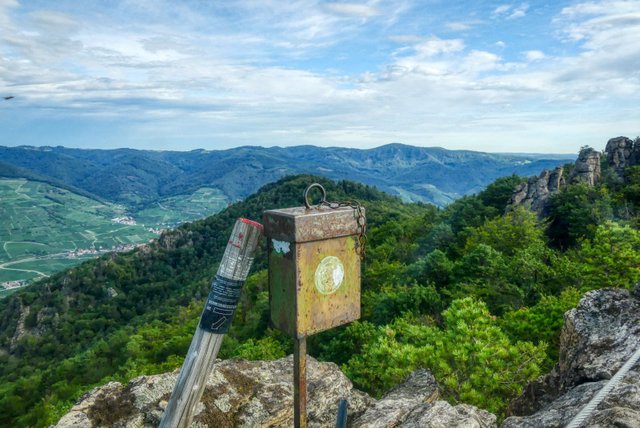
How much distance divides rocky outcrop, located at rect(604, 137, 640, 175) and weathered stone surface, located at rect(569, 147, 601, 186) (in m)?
4.22

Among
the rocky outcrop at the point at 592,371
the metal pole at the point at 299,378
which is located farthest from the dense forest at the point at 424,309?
the metal pole at the point at 299,378

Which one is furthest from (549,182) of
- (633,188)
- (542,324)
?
(542,324)

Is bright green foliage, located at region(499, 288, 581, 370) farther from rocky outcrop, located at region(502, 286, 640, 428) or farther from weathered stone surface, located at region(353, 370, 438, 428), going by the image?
rocky outcrop, located at region(502, 286, 640, 428)

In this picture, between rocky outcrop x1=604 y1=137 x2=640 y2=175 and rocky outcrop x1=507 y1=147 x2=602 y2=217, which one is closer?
rocky outcrop x1=507 y1=147 x2=602 y2=217

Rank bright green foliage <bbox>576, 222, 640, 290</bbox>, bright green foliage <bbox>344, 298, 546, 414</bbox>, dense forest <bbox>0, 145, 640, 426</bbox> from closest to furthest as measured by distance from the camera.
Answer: bright green foliage <bbox>344, 298, 546, 414</bbox>
dense forest <bbox>0, 145, 640, 426</bbox>
bright green foliage <bbox>576, 222, 640, 290</bbox>

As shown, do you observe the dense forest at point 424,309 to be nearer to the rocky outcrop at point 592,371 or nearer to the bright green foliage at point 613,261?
the bright green foliage at point 613,261

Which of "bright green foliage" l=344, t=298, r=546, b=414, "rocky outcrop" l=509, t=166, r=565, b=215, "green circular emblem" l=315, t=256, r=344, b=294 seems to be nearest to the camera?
"green circular emblem" l=315, t=256, r=344, b=294

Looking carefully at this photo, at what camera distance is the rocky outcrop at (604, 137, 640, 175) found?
170 ft

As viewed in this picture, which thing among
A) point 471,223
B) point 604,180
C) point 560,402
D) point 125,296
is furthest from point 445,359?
point 125,296

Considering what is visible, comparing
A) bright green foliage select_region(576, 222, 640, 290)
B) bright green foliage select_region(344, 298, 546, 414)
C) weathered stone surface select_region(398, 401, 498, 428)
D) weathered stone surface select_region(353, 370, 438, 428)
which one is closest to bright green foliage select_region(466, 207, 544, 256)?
bright green foliage select_region(576, 222, 640, 290)

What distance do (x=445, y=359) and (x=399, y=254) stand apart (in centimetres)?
3734

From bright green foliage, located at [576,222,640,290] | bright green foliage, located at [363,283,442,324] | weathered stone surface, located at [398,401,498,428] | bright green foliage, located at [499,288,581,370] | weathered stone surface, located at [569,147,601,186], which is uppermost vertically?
weathered stone surface, located at [569,147,601,186]

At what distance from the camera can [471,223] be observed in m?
50.0

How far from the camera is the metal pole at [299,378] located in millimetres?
4676
